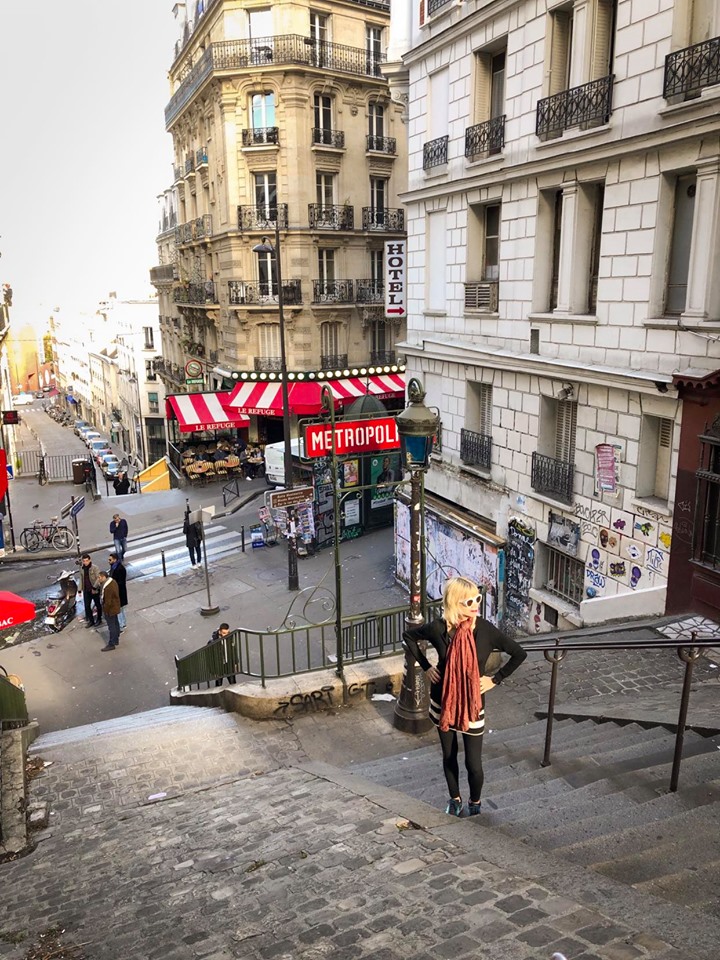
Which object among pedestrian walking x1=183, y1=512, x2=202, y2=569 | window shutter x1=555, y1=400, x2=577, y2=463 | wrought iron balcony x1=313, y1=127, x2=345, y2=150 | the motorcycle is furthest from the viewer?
wrought iron balcony x1=313, y1=127, x2=345, y2=150

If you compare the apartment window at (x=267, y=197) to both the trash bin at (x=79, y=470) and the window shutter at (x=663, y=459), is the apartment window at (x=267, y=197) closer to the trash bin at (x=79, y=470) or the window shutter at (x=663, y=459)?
the trash bin at (x=79, y=470)

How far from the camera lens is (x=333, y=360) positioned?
99.7 ft

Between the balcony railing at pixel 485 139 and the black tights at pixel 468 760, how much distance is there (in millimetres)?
11425

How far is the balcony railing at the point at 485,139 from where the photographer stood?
1304cm

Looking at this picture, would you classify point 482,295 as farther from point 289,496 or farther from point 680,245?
point 289,496

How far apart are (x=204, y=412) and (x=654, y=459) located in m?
21.1

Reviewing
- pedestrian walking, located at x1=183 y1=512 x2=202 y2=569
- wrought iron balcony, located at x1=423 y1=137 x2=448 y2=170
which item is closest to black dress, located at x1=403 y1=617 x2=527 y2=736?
wrought iron balcony, located at x1=423 y1=137 x2=448 y2=170

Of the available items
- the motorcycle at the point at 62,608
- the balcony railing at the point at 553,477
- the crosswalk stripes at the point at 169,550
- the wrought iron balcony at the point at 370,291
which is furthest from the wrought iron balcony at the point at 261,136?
the balcony railing at the point at 553,477

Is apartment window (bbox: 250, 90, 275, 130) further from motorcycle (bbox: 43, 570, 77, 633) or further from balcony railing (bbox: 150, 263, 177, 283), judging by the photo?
motorcycle (bbox: 43, 570, 77, 633)

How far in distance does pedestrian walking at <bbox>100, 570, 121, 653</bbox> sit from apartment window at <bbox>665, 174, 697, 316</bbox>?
34.9 feet

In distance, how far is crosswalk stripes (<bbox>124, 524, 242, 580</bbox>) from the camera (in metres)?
18.8

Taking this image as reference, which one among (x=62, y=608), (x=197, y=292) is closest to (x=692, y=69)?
(x=62, y=608)

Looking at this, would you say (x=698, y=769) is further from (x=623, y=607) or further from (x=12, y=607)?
(x=12, y=607)

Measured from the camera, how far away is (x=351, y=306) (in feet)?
99.2
